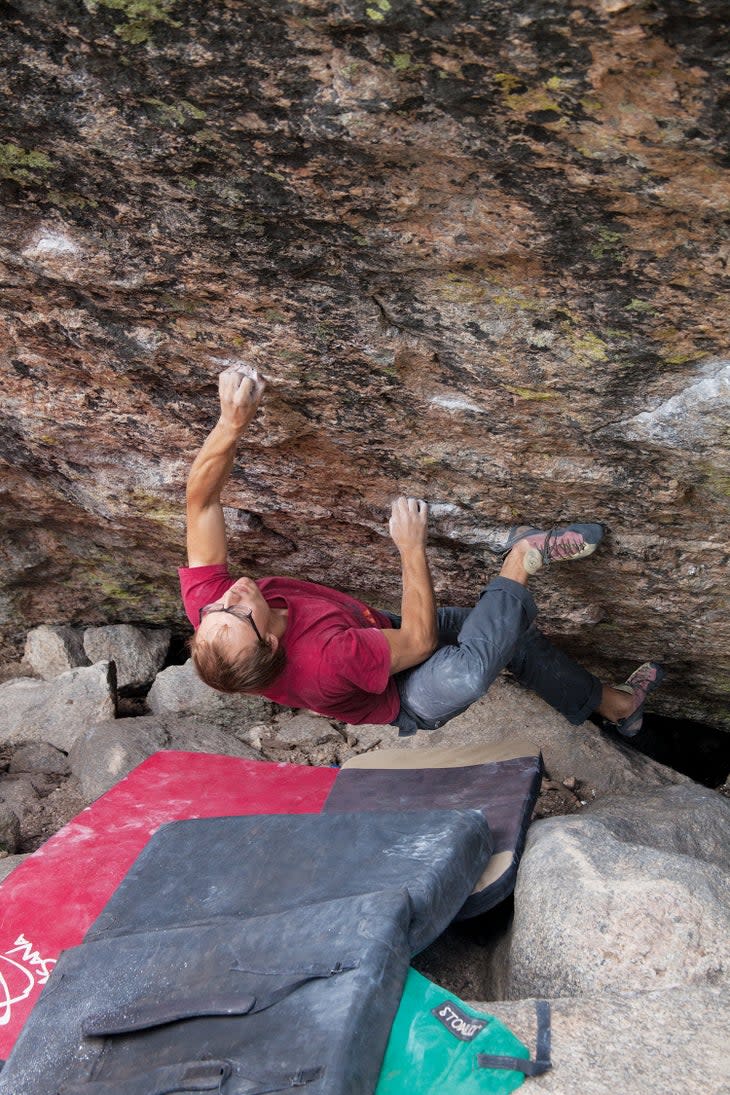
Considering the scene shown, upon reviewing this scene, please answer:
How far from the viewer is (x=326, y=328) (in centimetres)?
338

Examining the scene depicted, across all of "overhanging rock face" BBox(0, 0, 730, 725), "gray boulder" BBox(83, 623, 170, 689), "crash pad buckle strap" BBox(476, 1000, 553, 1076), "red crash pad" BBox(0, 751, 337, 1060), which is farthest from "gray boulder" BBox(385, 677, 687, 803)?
"crash pad buckle strap" BBox(476, 1000, 553, 1076)

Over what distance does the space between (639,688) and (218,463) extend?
98.3 inches

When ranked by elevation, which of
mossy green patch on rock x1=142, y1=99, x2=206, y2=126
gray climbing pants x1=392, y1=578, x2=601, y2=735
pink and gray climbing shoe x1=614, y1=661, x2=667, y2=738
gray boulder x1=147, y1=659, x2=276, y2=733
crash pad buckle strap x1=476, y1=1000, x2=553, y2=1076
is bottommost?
gray boulder x1=147, y1=659, x2=276, y2=733

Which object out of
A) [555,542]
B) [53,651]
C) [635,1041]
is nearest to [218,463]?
[555,542]

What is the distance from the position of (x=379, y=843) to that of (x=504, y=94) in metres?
2.65

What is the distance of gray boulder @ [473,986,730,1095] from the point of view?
2723 millimetres

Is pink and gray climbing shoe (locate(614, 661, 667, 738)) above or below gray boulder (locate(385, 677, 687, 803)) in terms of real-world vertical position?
above

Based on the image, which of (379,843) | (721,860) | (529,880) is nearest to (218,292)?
(379,843)

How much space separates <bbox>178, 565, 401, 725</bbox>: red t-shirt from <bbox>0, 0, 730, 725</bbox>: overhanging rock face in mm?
499

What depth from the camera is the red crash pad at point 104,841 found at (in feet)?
12.6

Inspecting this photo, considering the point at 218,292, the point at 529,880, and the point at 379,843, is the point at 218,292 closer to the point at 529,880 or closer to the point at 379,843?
the point at 379,843

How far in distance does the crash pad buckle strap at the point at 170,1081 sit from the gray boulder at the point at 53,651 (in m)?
3.50

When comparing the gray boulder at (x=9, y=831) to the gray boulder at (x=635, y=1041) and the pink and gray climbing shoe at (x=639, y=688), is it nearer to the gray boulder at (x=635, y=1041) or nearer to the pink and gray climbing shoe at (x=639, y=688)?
the gray boulder at (x=635, y=1041)

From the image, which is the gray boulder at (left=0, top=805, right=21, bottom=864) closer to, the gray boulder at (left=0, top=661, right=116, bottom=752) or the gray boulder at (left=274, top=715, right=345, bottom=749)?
the gray boulder at (left=0, top=661, right=116, bottom=752)
